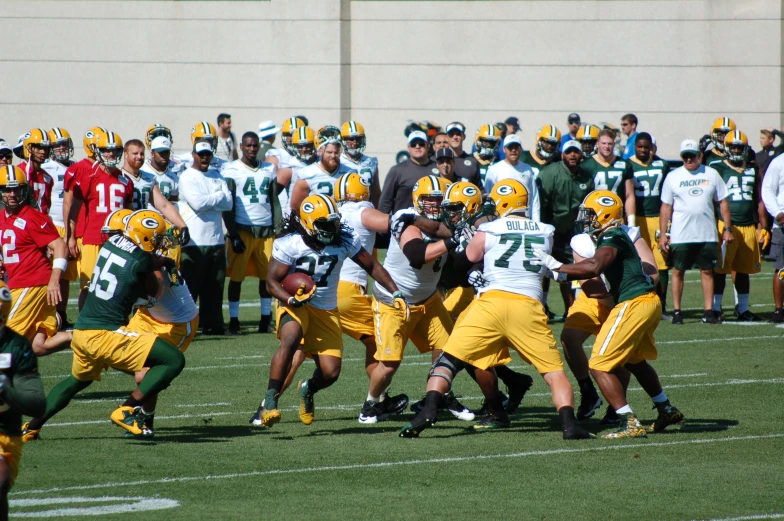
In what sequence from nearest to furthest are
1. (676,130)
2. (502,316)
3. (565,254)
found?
(502,316) → (565,254) → (676,130)

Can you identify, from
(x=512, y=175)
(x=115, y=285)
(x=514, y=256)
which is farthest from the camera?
(x=512, y=175)

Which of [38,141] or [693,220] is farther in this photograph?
[693,220]

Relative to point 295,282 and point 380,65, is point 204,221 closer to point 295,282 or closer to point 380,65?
point 295,282

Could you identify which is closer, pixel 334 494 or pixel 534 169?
pixel 334 494

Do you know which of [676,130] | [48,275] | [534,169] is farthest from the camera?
[676,130]

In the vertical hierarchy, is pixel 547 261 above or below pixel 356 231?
below

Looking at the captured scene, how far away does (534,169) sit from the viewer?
14.2 meters

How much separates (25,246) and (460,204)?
3.63m

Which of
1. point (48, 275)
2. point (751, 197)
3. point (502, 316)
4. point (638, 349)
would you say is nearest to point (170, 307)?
point (48, 275)

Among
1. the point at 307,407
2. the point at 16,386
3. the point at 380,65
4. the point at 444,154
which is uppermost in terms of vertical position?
the point at 380,65

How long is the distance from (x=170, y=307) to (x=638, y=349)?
10.8 feet

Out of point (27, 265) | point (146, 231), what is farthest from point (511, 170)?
point (146, 231)

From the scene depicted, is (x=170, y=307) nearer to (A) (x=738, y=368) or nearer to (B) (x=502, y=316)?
(B) (x=502, y=316)

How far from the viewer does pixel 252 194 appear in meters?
13.8
